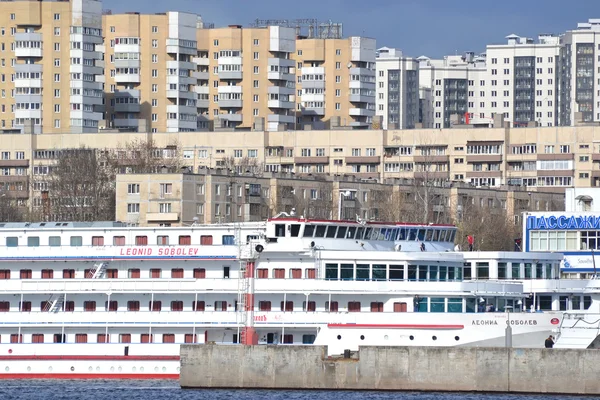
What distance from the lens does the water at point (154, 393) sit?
63.8m

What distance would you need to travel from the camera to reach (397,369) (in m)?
65.5

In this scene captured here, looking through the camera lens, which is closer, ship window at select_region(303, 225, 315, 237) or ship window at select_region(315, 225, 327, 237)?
ship window at select_region(303, 225, 315, 237)

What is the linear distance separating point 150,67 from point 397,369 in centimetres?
12987

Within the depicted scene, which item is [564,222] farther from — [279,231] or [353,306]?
[279,231]

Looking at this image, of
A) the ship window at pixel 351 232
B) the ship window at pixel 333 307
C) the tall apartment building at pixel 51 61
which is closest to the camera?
the ship window at pixel 333 307

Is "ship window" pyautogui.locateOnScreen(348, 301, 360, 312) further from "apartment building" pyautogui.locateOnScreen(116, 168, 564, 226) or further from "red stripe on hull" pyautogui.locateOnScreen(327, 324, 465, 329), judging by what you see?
"apartment building" pyautogui.locateOnScreen(116, 168, 564, 226)

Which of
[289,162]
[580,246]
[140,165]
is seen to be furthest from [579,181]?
[580,246]

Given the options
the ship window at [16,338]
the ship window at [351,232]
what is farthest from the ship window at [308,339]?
the ship window at [16,338]

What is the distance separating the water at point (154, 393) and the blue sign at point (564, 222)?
32722mm

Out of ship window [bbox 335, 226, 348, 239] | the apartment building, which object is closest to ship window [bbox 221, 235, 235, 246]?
ship window [bbox 335, 226, 348, 239]

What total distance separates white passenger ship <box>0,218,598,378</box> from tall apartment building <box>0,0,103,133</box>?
347 ft

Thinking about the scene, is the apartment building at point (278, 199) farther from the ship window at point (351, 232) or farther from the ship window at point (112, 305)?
the ship window at point (351, 232)

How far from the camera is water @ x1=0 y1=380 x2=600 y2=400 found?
63.8 metres

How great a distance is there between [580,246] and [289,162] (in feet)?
252
